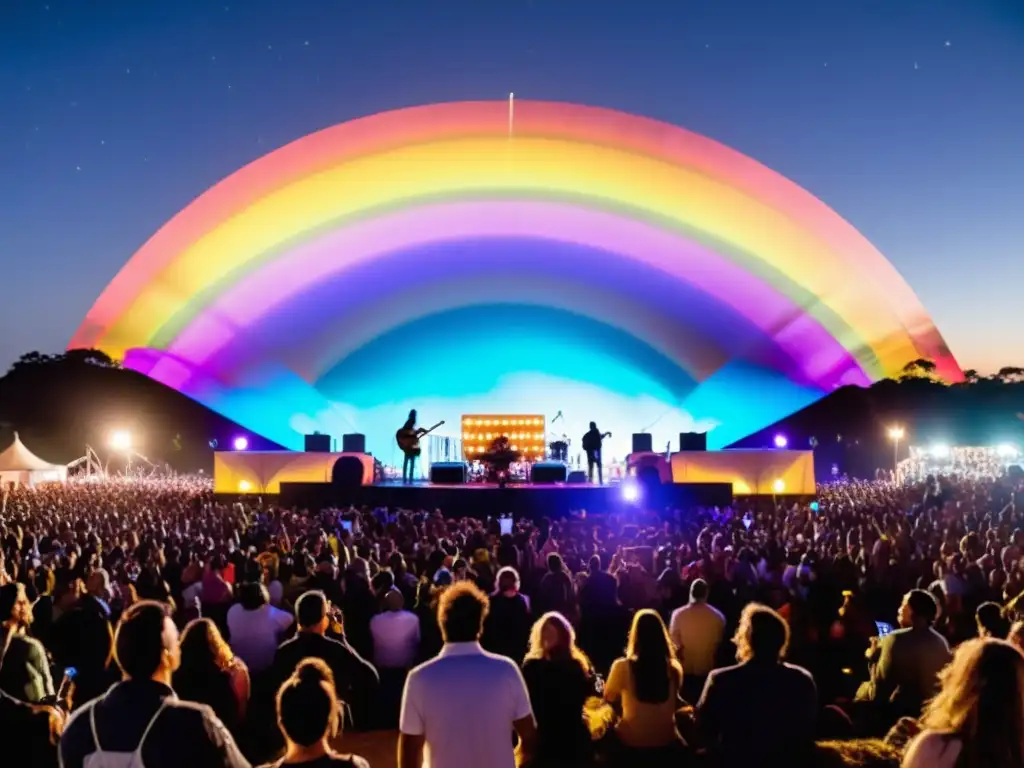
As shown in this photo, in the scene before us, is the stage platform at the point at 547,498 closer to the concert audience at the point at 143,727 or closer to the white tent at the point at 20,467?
the white tent at the point at 20,467

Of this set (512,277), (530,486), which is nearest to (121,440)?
(512,277)

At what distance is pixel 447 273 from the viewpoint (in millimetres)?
34062

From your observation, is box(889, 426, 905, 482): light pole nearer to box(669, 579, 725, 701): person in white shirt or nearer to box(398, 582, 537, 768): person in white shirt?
box(669, 579, 725, 701): person in white shirt

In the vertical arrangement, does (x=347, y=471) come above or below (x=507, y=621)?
above

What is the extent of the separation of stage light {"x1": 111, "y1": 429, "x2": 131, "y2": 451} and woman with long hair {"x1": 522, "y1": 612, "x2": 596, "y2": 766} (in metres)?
31.9

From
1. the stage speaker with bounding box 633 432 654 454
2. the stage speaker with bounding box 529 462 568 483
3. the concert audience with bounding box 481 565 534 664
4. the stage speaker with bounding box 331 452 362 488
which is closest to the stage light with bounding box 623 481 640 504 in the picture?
the stage speaker with bounding box 529 462 568 483

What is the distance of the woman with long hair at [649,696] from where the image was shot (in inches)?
162

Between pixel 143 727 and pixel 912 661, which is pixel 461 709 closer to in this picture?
pixel 143 727

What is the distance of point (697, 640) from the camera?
245 inches

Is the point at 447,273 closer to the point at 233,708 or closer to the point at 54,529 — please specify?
the point at 54,529

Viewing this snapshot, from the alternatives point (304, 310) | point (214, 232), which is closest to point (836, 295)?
point (304, 310)

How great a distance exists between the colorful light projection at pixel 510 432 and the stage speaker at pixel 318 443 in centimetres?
900

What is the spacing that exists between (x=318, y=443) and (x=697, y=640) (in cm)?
2083

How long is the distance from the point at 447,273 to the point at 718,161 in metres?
10.7
